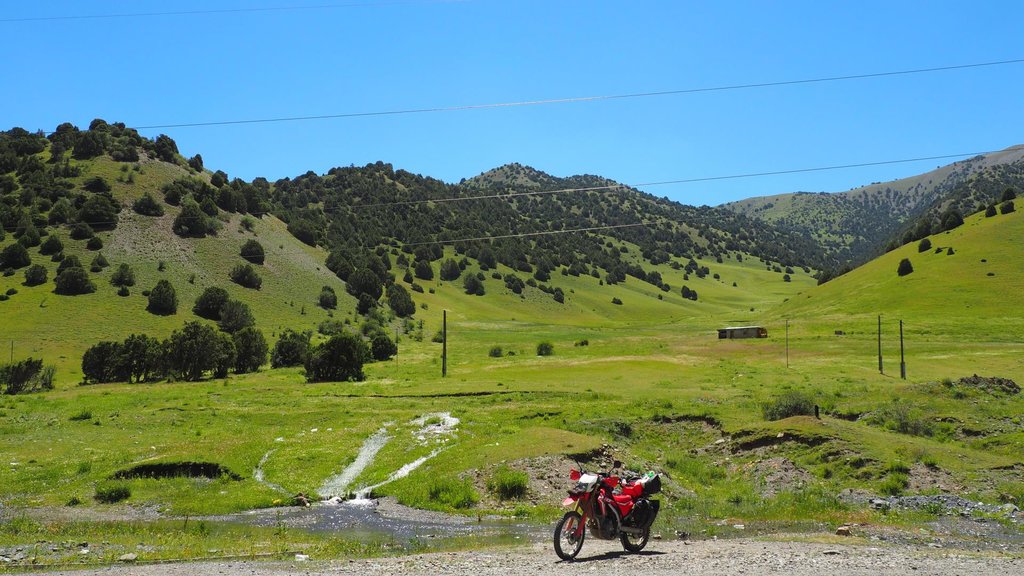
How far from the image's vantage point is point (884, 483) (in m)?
Result: 26.4

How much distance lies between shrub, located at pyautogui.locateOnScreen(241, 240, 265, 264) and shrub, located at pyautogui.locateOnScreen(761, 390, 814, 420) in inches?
4528

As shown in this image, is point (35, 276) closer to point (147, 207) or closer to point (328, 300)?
point (147, 207)

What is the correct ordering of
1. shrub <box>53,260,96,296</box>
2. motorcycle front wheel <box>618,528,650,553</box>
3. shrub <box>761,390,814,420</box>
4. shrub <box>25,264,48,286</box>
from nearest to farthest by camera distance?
motorcycle front wheel <box>618,528,650,553</box> < shrub <box>761,390,814,420</box> < shrub <box>53,260,96,296</box> < shrub <box>25,264,48,286</box>

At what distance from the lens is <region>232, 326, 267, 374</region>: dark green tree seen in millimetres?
81875

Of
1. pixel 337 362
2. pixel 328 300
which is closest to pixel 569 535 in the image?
pixel 337 362

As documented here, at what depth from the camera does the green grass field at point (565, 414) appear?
88.0 ft

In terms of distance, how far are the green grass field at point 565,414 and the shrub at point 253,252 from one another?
17487 mm

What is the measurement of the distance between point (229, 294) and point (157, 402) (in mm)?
69183

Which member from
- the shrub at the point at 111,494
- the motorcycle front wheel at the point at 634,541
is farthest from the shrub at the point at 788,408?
the shrub at the point at 111,494

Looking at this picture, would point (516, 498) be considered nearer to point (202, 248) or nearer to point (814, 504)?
point (814, 504)

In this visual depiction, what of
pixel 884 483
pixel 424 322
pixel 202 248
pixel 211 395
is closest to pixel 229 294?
pixel 202 248

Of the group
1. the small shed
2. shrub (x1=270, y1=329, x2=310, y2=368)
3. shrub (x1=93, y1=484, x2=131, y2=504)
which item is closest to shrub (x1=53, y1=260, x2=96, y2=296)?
shrub (x1=270, y1=329, x2=310, y2=368)

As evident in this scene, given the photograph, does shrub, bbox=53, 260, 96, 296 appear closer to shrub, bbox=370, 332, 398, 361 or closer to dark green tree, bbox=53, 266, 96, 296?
dark green tree, bbox=53, 266, 96, 296

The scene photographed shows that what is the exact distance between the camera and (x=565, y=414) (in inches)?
1676
